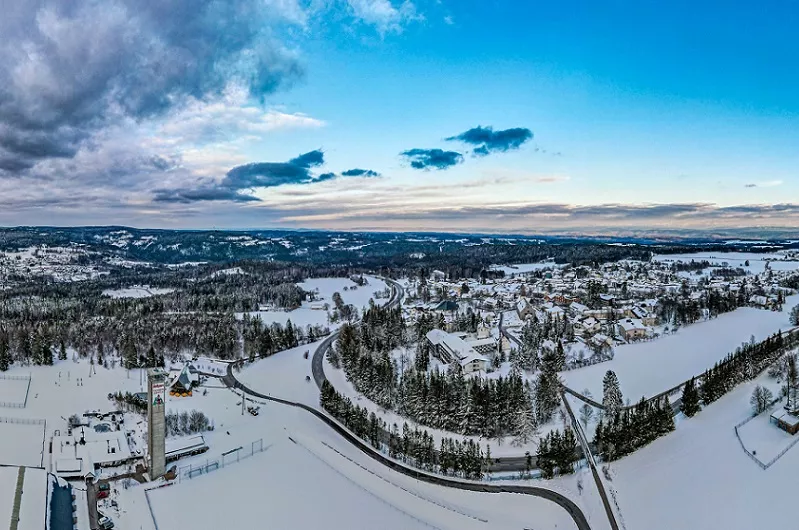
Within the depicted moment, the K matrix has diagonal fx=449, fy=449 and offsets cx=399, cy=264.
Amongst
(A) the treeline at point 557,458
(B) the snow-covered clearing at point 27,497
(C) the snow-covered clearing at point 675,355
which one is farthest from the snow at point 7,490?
(C) the snow-covered clearing at point 675,355

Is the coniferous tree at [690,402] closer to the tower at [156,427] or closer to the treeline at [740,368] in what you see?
the treeline at [740,368]

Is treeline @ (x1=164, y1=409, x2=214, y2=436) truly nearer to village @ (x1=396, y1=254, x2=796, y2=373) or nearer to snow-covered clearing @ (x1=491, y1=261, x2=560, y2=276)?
village @ (x1=396, y1=254, x2=796, y2=373)

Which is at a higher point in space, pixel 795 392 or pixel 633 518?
pixel 795 392

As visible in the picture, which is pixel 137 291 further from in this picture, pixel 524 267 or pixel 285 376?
pixel 524 267

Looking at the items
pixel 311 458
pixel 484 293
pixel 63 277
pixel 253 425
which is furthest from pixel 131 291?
pixel 311 458

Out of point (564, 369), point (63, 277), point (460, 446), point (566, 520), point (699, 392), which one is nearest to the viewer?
point (566, 520)

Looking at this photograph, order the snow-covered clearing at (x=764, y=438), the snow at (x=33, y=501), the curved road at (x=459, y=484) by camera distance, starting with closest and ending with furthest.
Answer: the snow at (x=33, y=501) < the curved road at (x=459, y=484) < the snow-covered clearing at (x=764, y=438)

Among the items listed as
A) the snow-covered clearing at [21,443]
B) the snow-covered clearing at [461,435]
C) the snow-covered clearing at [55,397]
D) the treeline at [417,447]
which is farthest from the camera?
the snow-covered clearing at [55,397]

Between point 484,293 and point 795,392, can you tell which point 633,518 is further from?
point 484,293
